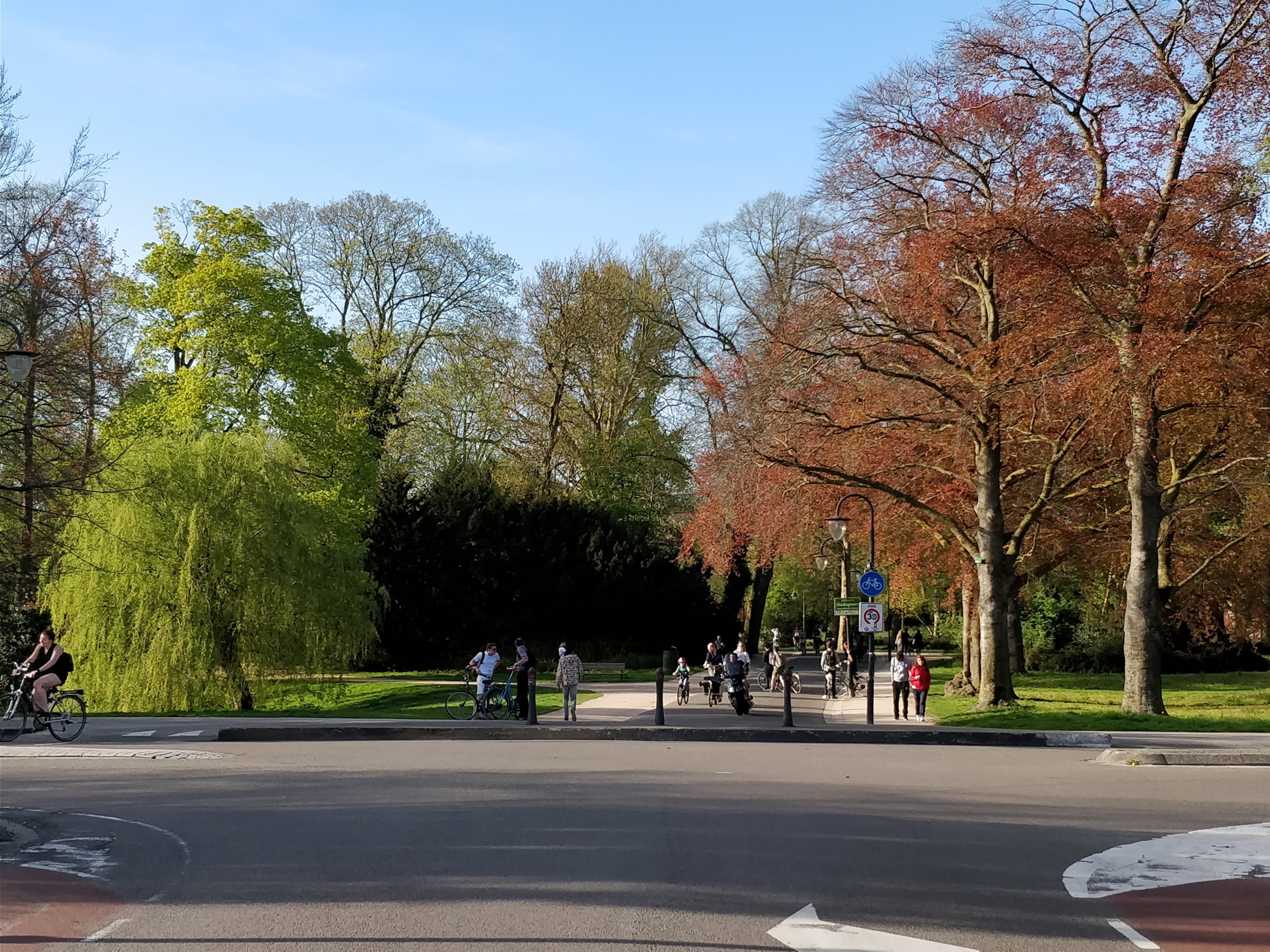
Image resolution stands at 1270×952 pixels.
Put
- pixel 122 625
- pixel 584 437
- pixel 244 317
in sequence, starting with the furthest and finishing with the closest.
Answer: pixel 584 437 → pixel 244 317 → pixel 122 625

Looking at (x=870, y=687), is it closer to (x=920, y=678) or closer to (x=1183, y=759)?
(x=920, y=678)

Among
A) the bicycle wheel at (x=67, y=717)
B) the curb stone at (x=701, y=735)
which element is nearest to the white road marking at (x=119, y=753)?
the bicycle wheel at (x=67, y=717)

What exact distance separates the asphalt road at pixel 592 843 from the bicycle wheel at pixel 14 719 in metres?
3.98

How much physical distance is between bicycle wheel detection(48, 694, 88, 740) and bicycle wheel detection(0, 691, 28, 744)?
0.49m

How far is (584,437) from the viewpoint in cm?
5550

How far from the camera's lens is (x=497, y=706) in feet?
87.2

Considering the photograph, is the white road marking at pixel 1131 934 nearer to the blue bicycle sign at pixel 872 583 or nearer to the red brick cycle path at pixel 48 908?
the red brick cycle path at pixel 48 908

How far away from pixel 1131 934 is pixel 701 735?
14653 millimetres

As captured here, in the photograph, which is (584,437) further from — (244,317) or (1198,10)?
(1198,10)

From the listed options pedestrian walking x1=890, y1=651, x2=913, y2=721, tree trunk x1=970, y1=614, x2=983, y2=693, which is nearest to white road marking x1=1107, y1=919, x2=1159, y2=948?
pedestrian walking x1=890, y1=651, x2=913, y2=721

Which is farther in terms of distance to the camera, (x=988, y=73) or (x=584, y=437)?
(x=584, y=437)

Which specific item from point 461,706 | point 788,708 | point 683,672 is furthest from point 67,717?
point 683,672

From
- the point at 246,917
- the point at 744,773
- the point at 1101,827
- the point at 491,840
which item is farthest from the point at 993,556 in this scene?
the point at 246,917

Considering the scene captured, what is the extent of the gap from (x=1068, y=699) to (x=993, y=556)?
24.3ft
